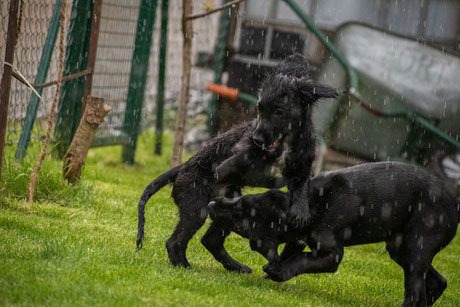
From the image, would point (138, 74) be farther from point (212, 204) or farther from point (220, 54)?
point (212, 204)

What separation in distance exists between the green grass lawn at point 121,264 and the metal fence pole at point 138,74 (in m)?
1.66

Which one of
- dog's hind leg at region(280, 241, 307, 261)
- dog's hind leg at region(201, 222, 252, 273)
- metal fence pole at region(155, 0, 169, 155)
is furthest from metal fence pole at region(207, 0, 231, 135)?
A: dog's hind leg at region(280, 241, 307, 261)

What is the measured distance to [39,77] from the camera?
6.52 m

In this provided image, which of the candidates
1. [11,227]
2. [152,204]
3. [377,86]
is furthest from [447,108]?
[11,227]

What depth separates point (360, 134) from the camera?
8727 mm

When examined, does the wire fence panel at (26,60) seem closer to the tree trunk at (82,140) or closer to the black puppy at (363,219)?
the tree trunk at (82,140)

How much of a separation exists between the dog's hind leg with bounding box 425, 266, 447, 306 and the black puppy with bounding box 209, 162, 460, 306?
25 cm

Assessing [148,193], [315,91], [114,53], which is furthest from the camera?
[114,53]

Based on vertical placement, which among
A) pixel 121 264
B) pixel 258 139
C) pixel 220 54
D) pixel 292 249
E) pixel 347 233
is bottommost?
pixel 121 264

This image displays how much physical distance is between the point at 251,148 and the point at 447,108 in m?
5.03

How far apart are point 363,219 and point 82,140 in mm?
2831

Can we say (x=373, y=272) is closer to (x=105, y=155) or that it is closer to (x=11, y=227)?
(x=11, y=227)

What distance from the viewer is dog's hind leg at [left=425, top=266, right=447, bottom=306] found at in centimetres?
438

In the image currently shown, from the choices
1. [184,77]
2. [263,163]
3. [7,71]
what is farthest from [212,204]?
[184,77]
